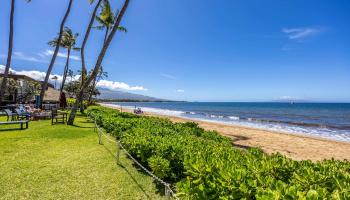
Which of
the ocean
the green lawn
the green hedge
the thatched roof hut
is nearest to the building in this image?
the thatched roof hut

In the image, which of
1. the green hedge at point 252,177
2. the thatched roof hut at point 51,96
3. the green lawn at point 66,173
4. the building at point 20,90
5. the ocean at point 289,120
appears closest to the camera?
the green hedge at point 252,177

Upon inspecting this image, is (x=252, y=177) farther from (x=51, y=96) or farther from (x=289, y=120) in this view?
(x=289, y=120)

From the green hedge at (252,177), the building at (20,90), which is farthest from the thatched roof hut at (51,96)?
the green hedge at (252,177)

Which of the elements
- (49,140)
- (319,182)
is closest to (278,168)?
(319,182)

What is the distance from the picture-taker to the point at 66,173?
227 inches

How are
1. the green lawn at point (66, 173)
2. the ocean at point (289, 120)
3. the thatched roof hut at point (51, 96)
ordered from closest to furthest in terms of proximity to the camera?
the green lawn at point (66, 173) → the ocean at point (289, 120) → the thatched roof hut at point (51, 96)

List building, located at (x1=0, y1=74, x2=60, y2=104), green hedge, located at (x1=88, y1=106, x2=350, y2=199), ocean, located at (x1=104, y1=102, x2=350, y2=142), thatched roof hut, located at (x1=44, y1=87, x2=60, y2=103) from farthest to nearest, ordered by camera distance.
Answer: thatched roof hut, located at (x1=44, y1=87, x2=60, y2=103), building, located at (x1=0, y1=74, x2=60, y2=104), ocean, located at (x1=104, y1=102, x2=350, y2=142), green hedge, located at (x1=88, y1=106, x2=350, y2=199)

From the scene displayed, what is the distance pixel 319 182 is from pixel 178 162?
2.77 m

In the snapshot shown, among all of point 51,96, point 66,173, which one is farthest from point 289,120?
point 66,173

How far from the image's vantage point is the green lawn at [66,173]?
186 inches

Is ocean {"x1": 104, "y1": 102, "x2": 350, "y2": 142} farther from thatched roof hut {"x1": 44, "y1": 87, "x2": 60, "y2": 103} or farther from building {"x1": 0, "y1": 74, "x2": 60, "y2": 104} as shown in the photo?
building {"x1": 0, "y1": 74, "x2": 60, "y2": 104}

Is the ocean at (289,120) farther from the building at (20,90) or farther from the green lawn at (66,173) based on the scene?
the building at (20,90)

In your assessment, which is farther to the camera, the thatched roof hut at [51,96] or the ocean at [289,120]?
the thatched roof hut at [51,96]

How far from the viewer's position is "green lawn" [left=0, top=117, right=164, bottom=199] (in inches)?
186
